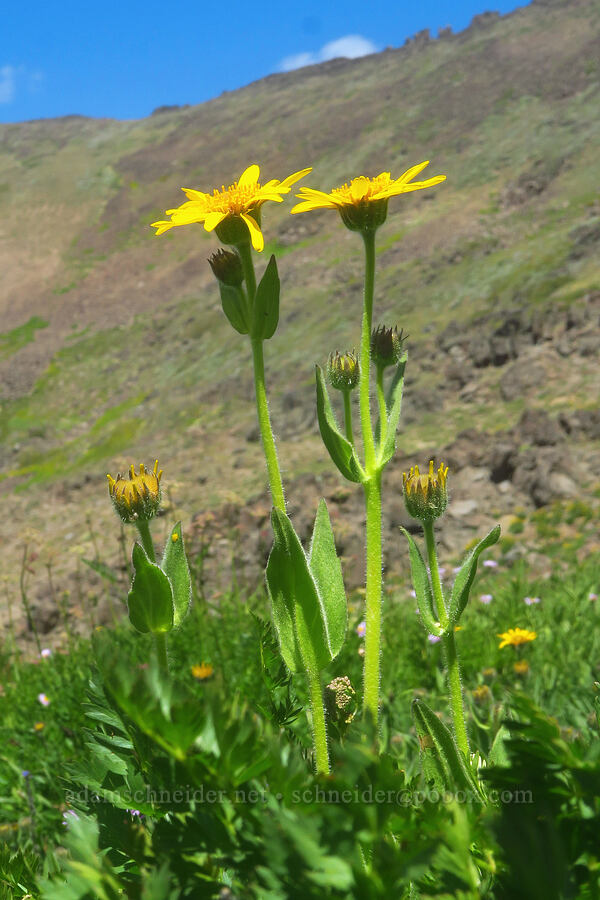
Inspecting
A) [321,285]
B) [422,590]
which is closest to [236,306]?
[422,590]

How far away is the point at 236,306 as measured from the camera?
1.76 metres

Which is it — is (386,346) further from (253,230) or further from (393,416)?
(253,230)

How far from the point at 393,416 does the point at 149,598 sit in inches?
27.4

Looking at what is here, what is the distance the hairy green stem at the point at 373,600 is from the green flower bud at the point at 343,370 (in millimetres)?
535

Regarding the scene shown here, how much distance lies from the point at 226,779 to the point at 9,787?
2645mm

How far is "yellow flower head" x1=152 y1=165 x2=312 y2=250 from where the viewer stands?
167 cm

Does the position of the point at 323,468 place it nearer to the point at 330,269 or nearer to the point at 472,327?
the point at 472,327

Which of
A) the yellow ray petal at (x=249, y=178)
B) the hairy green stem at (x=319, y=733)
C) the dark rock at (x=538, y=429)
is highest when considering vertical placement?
the yellow ray petal at (x=249, y=178)

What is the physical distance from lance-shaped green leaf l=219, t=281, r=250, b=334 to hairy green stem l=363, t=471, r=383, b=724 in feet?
1.60

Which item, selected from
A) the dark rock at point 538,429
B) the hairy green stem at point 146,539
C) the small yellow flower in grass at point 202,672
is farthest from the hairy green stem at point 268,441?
the dark rock at point 538,429

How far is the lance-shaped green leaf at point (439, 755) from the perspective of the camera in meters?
1.29

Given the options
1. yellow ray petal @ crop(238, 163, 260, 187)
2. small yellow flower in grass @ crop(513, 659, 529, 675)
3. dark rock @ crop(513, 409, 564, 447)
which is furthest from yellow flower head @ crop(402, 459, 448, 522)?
dark rock @ crop(513, 409, 564, 447)

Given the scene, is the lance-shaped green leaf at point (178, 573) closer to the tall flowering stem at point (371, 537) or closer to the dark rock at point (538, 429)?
the tall flowering stem at point (371, 537)

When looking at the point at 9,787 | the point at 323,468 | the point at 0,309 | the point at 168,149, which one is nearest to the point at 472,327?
the point at 323,468
